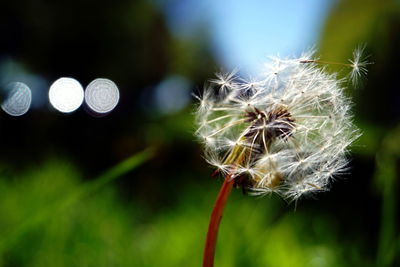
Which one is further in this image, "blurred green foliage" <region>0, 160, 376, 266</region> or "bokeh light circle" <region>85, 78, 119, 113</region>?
"bokeh light circle" <region>85, 78, 119, 113</region>

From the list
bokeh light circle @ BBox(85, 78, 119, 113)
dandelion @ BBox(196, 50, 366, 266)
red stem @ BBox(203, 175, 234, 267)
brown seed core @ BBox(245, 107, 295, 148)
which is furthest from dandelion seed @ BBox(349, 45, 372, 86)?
bokeh light circle @ BBox(85, 78, 119, 113)

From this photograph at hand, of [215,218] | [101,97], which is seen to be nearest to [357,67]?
[215,218]

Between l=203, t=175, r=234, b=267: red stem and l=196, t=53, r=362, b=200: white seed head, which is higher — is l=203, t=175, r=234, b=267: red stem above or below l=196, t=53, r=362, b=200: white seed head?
below

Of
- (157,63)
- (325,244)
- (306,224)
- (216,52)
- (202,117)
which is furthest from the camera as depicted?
(216,52)

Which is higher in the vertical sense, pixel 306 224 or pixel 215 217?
pixel 306 224

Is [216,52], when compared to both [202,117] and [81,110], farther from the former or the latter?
[202,117]

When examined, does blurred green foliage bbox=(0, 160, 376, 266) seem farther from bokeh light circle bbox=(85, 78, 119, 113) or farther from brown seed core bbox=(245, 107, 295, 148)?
bokeh light circle bbox=(85, 78, 119, 113)

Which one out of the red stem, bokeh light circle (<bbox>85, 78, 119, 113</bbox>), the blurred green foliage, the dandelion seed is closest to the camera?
the red stem

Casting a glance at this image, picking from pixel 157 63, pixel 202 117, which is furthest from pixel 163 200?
pixel 157 63
